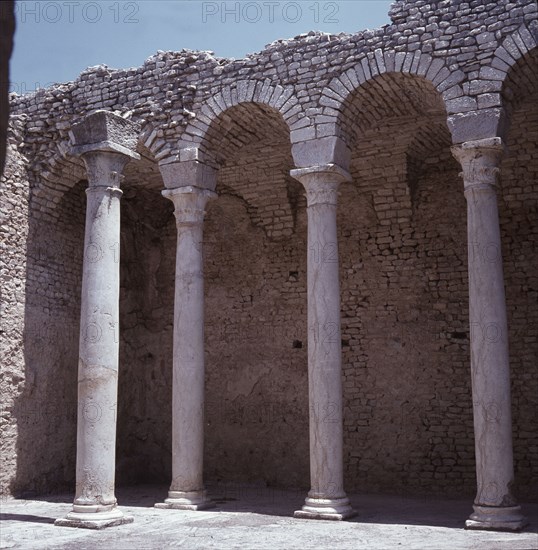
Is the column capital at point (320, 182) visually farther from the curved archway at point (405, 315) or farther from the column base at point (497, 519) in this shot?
the column base at point (497, 519)

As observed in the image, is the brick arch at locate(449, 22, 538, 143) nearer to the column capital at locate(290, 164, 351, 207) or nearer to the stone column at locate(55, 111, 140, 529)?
the column capital at locate(290, 164, 351, 207)

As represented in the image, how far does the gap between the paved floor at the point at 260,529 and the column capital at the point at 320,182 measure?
405 centimetres

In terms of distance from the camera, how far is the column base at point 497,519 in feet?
27.0

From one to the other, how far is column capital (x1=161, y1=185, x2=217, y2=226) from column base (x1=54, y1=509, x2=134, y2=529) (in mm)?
4112

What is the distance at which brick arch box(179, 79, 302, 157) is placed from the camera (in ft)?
33.9

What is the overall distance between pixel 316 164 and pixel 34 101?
4.96m

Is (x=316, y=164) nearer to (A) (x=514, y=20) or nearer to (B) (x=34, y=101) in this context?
(A) (x=514, y=20)

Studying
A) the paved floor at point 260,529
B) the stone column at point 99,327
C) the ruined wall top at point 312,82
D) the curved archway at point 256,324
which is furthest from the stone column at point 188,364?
the curved archway at point 256,324

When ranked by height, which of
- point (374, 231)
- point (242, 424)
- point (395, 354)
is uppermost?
point (374, 231)

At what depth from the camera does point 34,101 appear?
1205 centimetres

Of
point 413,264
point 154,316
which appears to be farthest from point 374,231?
point 154,316

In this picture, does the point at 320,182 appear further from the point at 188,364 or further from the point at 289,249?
the point at 289,249

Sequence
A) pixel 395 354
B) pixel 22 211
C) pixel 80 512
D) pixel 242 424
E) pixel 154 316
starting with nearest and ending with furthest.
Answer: pixel 80 512 → pixel 22 211 → pixel 395 354 → pixel 242 424 → pixel 154 316

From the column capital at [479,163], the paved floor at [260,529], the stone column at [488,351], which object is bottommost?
the paved floor at [260,529]
